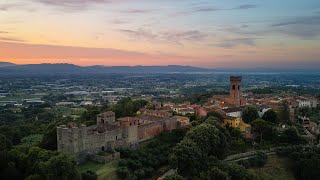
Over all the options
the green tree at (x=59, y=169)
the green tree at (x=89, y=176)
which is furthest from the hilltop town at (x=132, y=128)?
the green tree at (x=59, y=169)

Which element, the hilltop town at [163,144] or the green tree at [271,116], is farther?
the green tree at [271,116]

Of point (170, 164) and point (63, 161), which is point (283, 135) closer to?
point (170, 164)

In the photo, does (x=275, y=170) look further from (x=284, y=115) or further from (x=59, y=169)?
(x=59, y=169)

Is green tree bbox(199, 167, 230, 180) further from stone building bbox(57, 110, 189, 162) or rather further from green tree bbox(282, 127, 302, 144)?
green tree bbox(282, 127, 302, 144)

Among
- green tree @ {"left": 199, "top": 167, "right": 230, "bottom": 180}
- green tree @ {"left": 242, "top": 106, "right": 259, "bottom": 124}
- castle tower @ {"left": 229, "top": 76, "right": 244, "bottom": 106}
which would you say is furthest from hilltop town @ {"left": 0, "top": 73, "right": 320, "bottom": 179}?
castle tower @ {"left": 229, "top": 76, "right": 244, "bottom": 106}

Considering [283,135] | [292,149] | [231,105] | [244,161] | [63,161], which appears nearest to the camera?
[63,161]

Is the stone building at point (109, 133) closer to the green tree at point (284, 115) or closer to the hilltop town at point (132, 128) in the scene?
the hilltop town at point (132, 128)

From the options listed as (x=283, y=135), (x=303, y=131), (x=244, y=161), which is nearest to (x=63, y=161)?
(x=244, y=161)
